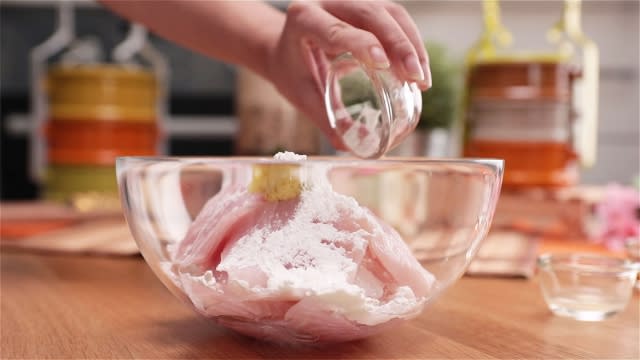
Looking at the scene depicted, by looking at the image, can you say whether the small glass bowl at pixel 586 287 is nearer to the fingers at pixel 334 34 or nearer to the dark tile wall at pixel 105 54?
the fingers at pixel 334 34

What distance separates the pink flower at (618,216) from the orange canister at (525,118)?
0.80ft

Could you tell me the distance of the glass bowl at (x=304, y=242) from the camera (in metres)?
0.50

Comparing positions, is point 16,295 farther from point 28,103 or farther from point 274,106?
point 28,103

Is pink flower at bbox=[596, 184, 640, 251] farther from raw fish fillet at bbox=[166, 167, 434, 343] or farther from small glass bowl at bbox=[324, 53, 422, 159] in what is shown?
raw fish fillet at bbox=[166, 167, 434, 343]

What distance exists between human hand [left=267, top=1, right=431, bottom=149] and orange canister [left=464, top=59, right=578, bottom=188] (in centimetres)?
60

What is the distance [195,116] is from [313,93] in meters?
2.77

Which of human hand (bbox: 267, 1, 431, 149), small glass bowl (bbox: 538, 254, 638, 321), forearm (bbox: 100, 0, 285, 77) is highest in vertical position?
forearm (bbox: 100, 0, 285, 77)

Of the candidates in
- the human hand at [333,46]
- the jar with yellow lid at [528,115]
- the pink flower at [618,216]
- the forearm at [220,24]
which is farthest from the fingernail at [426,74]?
the jar with yellow lid at [528,115]

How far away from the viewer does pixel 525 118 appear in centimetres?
150

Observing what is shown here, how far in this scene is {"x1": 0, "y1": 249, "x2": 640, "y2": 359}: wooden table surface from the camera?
1.78 ft

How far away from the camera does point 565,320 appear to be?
26.9 inches

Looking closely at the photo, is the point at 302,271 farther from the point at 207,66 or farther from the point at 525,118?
the point at 207,66

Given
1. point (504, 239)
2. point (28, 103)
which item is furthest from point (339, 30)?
point (28, 103)

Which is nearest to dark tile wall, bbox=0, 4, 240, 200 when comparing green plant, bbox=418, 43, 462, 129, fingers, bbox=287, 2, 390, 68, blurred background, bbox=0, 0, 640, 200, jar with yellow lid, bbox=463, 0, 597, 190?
blurred background, bbox=0, 0, 640, 200
